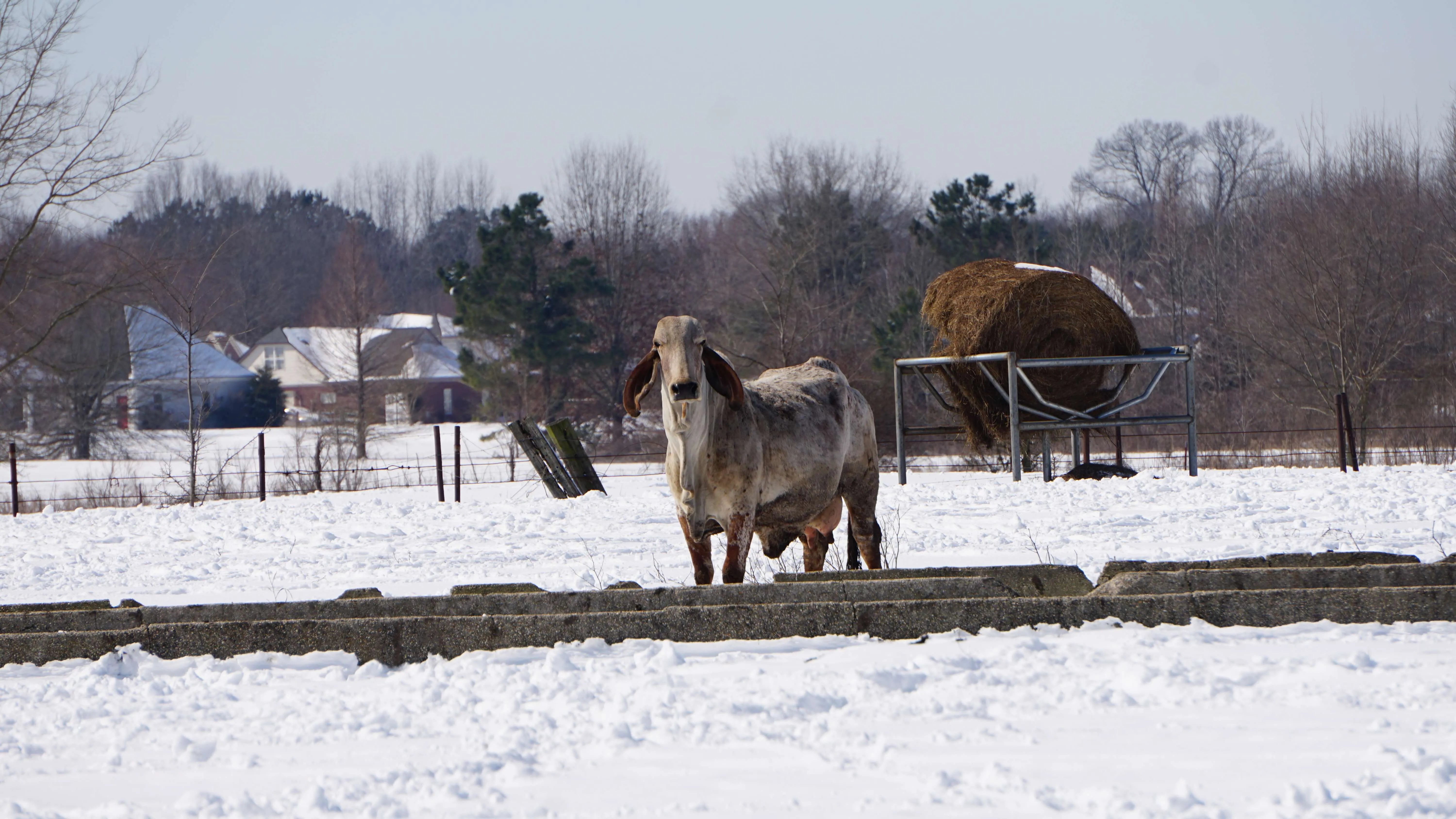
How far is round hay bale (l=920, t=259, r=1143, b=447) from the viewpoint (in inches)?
811

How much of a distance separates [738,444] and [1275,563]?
2.93m

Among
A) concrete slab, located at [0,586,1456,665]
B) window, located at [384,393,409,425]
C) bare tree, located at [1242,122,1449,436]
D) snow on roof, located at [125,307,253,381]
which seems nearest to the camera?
concrete slab, located at [0,586,1456,665]

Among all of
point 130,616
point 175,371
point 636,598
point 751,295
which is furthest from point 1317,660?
point 175,371

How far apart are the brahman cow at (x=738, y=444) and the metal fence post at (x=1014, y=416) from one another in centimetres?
1081

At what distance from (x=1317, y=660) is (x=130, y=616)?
17.6 feet

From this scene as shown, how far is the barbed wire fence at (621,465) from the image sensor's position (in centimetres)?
2316

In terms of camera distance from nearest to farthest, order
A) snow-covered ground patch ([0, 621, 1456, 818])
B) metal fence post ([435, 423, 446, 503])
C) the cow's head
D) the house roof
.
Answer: snow-covered ground patch ([0, 621, 1456, 818]) → the cow's head → metal fence post ([435, 423, 446, 503]) → the house roof

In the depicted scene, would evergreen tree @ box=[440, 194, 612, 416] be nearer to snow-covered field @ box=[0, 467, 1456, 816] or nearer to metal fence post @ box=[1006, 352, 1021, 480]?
metal fence post @ box=[1006, 352, 1021, 480]

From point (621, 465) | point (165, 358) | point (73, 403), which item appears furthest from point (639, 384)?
point (165, 358)

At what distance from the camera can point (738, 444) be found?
24.8 feet

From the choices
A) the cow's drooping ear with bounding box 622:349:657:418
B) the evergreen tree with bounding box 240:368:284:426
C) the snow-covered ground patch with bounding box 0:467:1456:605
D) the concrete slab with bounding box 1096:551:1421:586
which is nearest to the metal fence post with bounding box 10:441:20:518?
the snow-covered ground patch with bounding box 0:467:1456:605

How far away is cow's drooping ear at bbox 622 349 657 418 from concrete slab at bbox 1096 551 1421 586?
2.70m

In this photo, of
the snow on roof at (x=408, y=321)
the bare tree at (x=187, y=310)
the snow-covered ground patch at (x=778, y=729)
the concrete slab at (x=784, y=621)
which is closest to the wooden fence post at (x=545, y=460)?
the bare tree at (x=187, y=310)

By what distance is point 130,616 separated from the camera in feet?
21.2
